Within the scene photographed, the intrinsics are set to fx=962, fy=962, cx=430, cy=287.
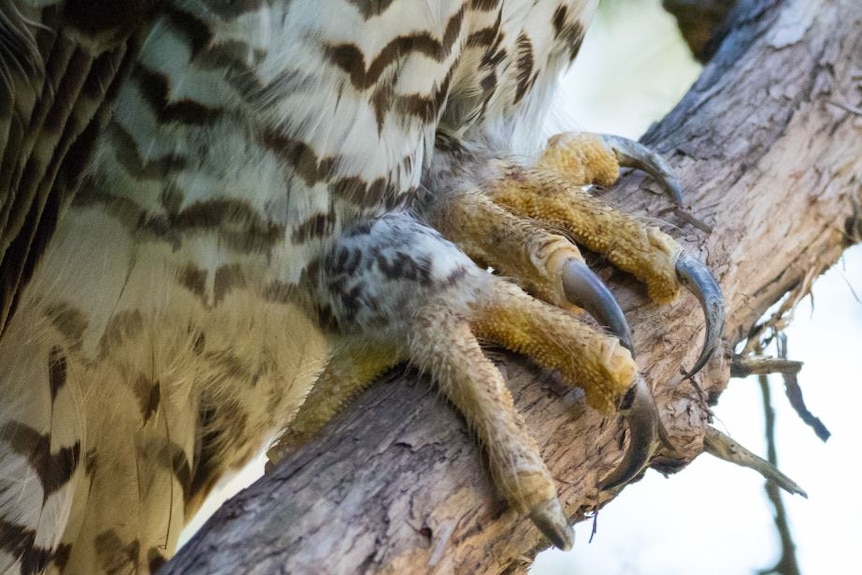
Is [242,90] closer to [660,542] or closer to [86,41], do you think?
[86,41]

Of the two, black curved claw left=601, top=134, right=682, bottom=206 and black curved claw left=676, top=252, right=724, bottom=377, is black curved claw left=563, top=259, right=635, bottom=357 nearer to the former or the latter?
black curved claw left=676, top=252, right=724, bottom=377

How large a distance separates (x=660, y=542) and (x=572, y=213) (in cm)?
70

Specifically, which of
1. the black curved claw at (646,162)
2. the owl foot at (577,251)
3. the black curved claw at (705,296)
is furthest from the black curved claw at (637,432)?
the black curved claw at (646,162)

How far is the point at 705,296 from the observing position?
58.9 inches

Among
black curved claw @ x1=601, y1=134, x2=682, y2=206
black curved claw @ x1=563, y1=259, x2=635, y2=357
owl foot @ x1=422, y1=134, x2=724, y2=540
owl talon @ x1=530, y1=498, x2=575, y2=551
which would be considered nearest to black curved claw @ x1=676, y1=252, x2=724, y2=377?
owl foot @ x1=422, y1=134, x2=724, y2=540

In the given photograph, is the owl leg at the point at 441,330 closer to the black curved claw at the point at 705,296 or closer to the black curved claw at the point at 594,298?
the black curved claw at the point at 594,298

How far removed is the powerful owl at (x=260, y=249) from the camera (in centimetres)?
127

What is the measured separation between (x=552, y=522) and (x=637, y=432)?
0.24 metres

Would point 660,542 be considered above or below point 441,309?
below

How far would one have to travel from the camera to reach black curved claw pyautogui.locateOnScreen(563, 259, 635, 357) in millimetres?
1424

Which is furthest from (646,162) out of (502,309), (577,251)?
(502,309)

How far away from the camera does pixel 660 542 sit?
1.87 meters

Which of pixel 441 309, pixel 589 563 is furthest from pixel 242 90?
pixel 589 563

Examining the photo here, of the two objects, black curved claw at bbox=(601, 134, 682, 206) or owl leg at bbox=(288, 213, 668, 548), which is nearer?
owl leg at bbox=(288, 213, 668, 548)
